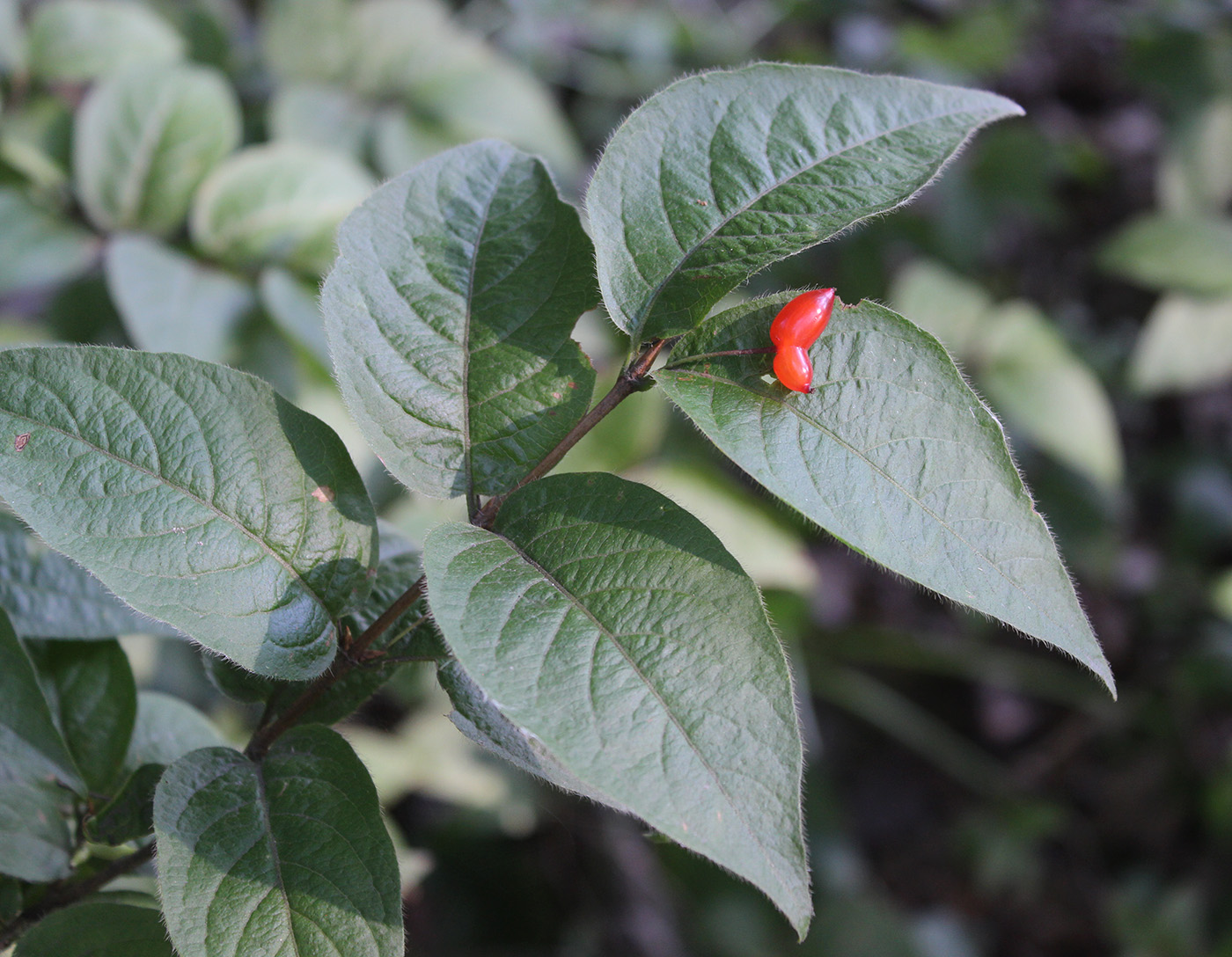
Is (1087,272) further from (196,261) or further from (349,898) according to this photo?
(349,898)

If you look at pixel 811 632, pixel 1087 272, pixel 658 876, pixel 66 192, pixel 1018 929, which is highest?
pixel 66 192

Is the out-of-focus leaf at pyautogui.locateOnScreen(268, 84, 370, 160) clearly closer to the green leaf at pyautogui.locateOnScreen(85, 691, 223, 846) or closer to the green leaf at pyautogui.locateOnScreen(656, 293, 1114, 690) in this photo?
the green leaf at pyautogui.locateOnScreen(85, 691, 223, 846)

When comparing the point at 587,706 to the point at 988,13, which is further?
the point at 988,13

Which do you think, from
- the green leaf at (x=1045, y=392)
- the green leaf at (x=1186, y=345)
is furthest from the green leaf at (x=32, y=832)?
the green leaf at (x=1186, y=345)

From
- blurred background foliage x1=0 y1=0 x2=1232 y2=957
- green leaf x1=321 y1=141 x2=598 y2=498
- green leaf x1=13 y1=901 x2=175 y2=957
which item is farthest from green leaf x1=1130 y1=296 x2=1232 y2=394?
green leaf x1=13 y1=901 x2=175 y2=957

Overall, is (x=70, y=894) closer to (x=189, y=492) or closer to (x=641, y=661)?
(x=189, y=492)

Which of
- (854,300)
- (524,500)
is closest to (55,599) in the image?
(524,500)

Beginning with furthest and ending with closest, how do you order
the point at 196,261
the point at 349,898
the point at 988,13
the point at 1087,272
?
the point at 1087,272 → the point at 988,13 → the point at 196,261 → the point at 349,898

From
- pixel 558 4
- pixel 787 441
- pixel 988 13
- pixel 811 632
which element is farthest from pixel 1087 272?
pixel 787 441
